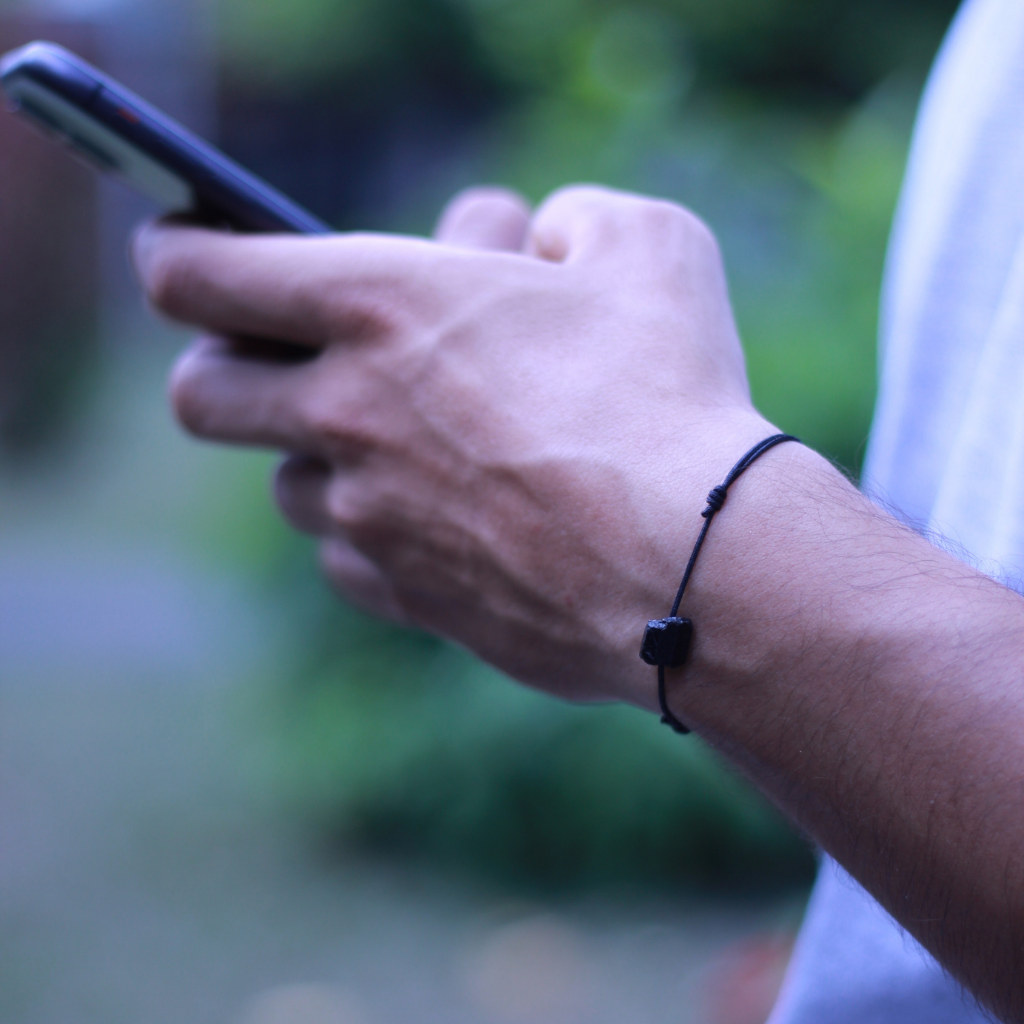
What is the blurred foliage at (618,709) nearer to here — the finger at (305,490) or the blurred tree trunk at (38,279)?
the finger at (305,490)

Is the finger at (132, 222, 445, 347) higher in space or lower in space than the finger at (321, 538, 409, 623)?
higher

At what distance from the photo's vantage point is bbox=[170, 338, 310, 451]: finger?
969 mm

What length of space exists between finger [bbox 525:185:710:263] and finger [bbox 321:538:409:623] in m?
0.39

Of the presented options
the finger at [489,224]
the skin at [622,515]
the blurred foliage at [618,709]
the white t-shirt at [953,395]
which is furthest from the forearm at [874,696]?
the blurred foliage at [618,709]

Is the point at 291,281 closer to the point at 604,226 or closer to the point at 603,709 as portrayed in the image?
the point at 604,226

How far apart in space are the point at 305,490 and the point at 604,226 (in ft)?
1.35

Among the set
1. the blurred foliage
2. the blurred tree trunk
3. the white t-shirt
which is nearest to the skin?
the white t-shirt

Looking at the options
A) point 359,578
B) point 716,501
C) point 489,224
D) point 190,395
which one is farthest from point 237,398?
point 716,501

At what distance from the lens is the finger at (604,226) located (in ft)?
3.05

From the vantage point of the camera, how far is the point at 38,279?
26.2 ft

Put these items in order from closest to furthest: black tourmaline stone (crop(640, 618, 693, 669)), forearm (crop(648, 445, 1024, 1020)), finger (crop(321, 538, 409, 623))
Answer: forearm (crop(648, 445, 1024, 1020)), black tourmaline stone (crop(640, 618, 693, 669)), finger (crop(321, 538, 409, 623))

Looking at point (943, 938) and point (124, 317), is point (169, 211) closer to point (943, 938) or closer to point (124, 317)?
point (943, 938)

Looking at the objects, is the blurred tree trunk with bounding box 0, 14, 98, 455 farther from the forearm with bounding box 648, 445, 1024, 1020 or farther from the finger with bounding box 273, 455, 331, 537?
the forearm with bounding box 648, 445, 1024, 1020

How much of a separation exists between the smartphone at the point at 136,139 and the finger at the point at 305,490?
0.86ft
